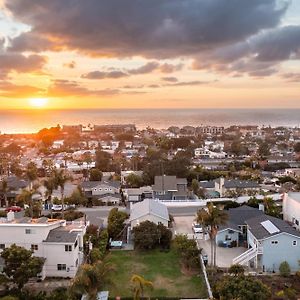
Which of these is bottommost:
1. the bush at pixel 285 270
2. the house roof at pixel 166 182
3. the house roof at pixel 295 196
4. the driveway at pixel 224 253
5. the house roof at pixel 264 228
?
the driveway at pixel 224 253

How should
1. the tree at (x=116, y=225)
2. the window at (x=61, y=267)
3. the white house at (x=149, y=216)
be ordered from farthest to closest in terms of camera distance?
the white house at (x=149, y=216), the tree at (x=116, y=225), the window at (x=61, y=267)

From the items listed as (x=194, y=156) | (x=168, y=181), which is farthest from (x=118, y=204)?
(x=194, y=156)

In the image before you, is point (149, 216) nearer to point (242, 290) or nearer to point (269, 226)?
point (269, 226)

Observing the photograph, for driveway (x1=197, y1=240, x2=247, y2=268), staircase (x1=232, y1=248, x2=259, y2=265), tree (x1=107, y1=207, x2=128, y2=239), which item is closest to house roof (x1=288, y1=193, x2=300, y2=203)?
driveway (x1=197, y1=240, x2=247, y2=268)

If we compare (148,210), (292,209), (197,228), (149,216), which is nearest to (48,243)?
(149,216)

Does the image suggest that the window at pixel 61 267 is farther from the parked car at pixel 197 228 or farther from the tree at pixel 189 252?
the parked car at pixel 197 228

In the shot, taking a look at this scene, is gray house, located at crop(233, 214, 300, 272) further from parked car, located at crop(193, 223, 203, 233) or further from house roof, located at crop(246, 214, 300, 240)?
parked car, located at crop(193, 223, 203, 233)

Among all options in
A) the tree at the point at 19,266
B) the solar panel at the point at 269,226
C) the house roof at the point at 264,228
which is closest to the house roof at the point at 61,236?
the tree at the point at 19,266

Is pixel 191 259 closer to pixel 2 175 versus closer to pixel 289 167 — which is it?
pixel 2 175
